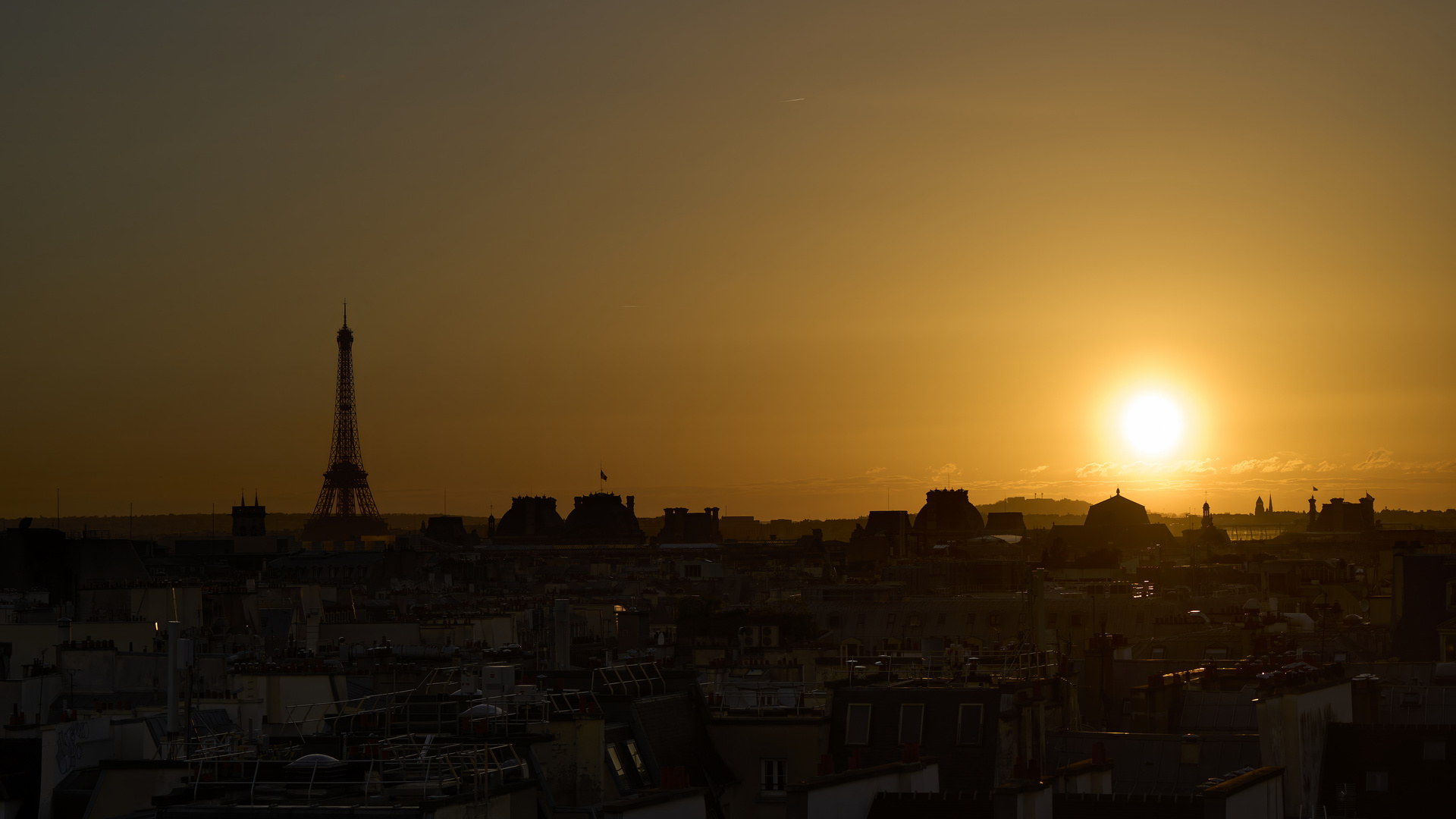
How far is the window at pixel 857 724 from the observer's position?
22.4 meters

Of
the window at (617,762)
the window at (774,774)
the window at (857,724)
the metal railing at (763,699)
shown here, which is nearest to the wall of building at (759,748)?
the window at (774,774)

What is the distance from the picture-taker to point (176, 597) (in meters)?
47.4

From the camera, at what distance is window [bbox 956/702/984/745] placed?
73.7ft

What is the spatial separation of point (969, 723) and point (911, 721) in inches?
26.1

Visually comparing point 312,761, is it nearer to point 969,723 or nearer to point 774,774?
point 774,774

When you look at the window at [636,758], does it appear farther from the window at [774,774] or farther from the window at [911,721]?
the window at [911,721]

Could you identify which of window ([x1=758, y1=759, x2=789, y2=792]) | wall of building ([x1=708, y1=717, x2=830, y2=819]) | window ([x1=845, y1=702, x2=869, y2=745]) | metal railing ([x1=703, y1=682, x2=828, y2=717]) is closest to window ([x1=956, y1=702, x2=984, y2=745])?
window ([x1=845, y1=702, x2=869, y2=745])

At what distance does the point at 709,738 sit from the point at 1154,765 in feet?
17.6

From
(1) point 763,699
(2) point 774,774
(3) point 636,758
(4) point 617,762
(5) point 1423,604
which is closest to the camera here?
(4) point 617,762

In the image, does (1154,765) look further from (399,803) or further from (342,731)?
(399,803)

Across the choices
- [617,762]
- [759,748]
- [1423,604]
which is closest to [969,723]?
[759,748]

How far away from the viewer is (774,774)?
21.7 metres

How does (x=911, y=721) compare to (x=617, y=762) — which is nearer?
(x=617, y=762)

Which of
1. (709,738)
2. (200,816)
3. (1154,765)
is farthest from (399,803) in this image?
(1154,765)
